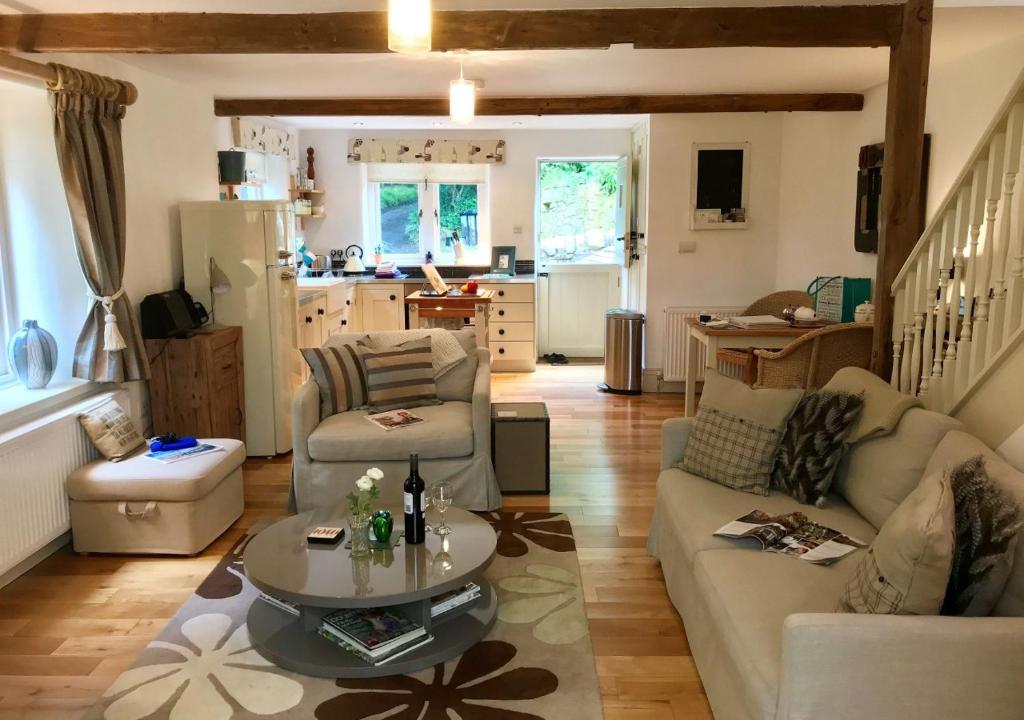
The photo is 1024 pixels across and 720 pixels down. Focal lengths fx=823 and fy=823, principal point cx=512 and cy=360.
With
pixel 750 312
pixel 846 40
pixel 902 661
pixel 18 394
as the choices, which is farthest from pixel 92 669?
pixel 750 312

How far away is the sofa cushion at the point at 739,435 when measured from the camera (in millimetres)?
3141

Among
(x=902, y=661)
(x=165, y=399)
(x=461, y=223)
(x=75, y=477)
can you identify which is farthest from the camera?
(x=461, y=223)

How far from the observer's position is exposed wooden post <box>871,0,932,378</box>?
138 inches

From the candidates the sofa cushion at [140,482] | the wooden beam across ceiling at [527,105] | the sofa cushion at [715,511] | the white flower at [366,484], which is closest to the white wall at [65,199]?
the sofa cushion at [140,482]

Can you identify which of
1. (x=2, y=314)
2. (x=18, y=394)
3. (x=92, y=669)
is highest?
(x=2, y=314)

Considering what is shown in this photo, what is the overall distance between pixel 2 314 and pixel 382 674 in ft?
8.59

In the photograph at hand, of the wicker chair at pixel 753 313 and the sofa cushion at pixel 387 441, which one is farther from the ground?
the wicker chair at pixel 753 313

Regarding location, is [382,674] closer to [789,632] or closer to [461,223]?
[789,632]

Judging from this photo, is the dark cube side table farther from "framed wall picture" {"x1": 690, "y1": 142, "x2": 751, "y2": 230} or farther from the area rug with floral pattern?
"framed wall picture" {"x1": 690, "y1": 142, "x2": 751, "y2": 230}

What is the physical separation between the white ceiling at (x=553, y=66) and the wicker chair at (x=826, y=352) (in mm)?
1522

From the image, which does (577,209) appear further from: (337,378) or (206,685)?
(206,685)

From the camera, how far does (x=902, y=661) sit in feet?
6.07

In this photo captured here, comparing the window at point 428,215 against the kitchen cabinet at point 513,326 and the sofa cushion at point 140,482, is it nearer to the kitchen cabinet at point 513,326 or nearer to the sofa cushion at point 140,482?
the kitchen cabinet at point 513,326

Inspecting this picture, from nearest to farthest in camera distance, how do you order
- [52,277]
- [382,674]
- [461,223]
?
[382,674], [52,277], [461,223]
